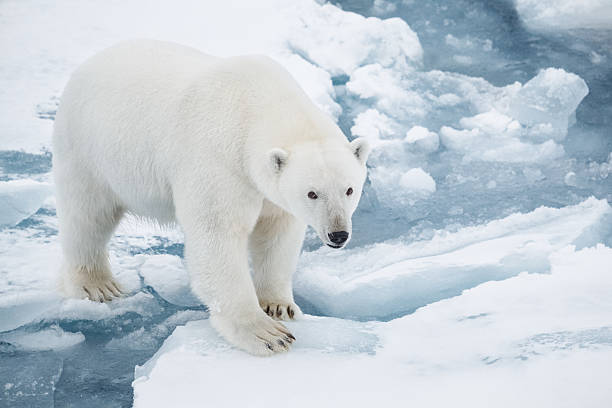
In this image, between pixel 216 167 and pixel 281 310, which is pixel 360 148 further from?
pixel 281 310

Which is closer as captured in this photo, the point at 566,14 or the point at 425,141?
the point at 425,141

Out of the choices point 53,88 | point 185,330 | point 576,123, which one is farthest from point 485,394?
point 53,88

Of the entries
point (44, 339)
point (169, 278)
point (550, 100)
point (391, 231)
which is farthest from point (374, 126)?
point (44, 339)

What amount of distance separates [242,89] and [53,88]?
10.8 feet

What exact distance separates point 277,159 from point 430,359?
3.20 ft

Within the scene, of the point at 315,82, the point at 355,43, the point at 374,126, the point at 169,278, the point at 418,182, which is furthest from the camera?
the point at 355,43

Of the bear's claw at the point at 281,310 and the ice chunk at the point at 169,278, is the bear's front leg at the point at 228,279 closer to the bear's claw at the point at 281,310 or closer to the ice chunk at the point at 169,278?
the bear's claw at the point at 281,310

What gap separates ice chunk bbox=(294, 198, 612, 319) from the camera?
12.4 ft

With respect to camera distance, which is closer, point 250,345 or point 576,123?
point 250,345

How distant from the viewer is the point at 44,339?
332 cm

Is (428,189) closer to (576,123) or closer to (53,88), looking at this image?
(576,123)

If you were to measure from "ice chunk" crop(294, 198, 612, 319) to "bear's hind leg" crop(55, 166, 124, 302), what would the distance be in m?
1.03

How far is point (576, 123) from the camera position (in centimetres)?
532

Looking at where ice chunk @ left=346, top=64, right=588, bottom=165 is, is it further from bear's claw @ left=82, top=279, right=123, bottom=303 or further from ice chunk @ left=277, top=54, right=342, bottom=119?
bear's claw @ left=82, top=279, right=123, bottom=303
